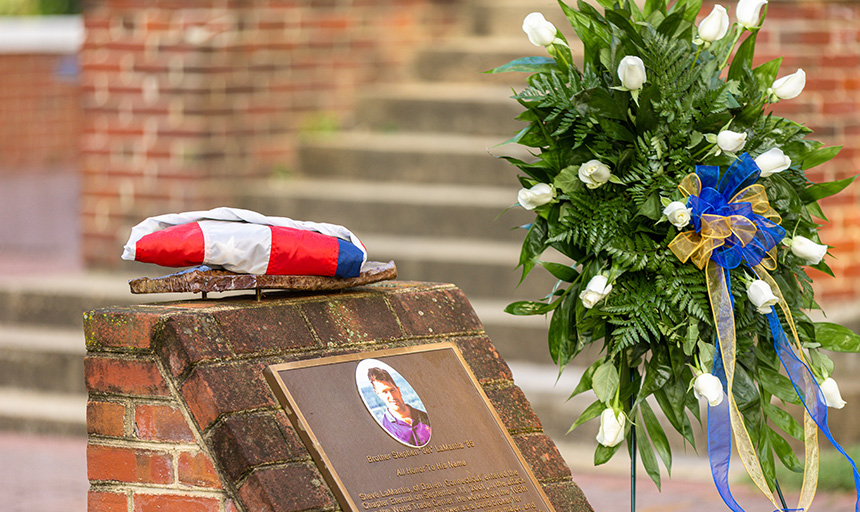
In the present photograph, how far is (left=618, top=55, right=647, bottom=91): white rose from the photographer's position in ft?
10.7

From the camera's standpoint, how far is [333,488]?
295 centimetres

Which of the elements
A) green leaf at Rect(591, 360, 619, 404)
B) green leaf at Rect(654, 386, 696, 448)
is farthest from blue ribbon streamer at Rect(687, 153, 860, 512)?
green leaf at Rect(591, 360, 619, 404)

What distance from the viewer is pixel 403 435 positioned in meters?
3.10

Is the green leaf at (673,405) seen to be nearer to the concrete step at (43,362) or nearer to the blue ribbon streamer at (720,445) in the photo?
the blue ribbon streamer at (720,445)

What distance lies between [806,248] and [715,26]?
1.99 ft

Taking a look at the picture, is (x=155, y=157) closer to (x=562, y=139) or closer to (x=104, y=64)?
(x=104, y=64)

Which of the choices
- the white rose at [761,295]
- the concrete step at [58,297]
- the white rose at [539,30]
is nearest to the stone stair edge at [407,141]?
the concrete step at [58,297]

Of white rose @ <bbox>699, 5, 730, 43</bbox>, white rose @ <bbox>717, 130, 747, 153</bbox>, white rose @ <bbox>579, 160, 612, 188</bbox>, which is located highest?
white rose @ <bbox>699, 5, 730, 43</bbox>

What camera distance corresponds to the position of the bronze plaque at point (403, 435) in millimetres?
2990

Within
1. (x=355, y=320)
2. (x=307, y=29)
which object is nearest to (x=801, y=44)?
(x=307, y=29)

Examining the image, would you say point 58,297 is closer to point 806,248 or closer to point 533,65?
point 533,65

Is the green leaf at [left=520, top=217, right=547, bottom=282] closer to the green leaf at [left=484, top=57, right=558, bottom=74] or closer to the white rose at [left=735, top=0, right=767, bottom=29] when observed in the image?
the green leaf at [left=484, top=57, right=558, bottom=74]

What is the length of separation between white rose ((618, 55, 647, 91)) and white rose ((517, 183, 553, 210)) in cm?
33

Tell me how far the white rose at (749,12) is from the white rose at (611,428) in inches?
41.4
